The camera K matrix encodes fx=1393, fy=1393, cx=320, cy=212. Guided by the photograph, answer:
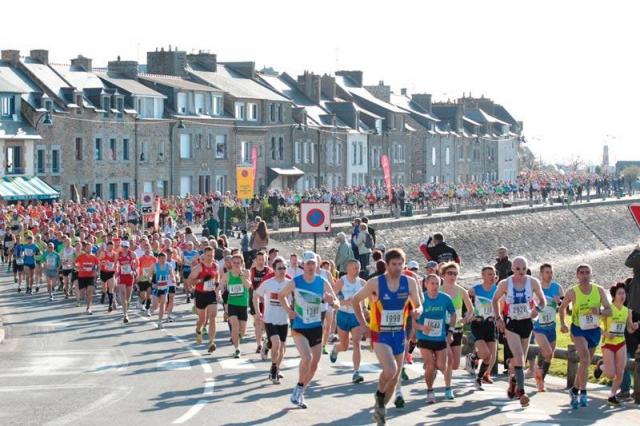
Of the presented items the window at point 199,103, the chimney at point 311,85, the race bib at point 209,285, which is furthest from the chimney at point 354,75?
the race bib at point 209,285

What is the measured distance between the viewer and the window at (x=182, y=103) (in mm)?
76062

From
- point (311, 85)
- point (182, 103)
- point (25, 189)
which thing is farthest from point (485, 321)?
point (311, 85)

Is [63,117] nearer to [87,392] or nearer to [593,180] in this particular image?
[87,392]

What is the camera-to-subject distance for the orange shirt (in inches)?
1220

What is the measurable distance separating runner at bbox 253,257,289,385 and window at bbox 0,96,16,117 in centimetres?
4864

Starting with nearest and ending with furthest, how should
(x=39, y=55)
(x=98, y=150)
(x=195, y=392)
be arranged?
(x=195, y=392) < (x=98, y=150) < (x=39, y=55)

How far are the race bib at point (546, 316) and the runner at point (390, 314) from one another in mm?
3295

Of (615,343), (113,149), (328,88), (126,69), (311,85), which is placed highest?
(328,88)

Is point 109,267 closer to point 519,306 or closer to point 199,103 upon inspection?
point 519,306

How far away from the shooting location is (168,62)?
8188 centimetres

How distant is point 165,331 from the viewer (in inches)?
1053

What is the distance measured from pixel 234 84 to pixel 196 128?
7.78 m

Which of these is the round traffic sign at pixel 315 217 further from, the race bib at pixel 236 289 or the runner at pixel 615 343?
the runner at pixel 615 343

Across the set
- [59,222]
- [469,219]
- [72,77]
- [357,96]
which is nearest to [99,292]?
[59,222]
